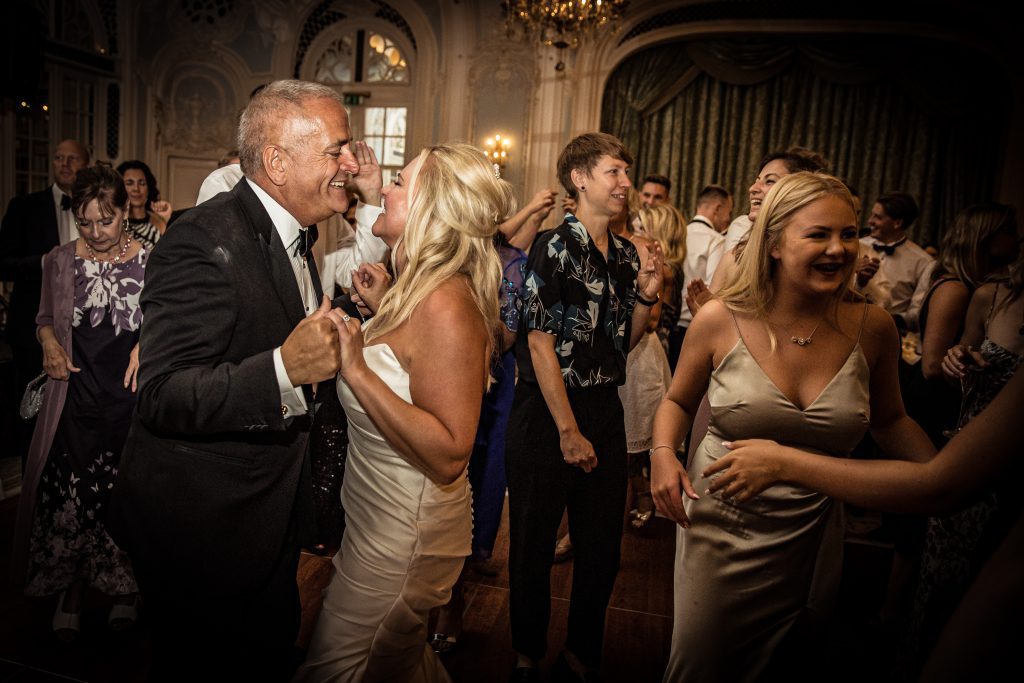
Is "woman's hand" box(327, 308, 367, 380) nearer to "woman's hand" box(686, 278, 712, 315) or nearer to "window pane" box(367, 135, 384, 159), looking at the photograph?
"woman's hand" box(686, 278, 712, 315)

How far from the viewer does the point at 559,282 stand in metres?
2.13

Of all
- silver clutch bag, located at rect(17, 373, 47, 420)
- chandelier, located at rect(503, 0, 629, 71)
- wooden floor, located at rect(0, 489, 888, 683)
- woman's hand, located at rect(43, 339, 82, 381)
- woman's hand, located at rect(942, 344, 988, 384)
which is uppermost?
chandelier, located at rect(503, 0, 629, 71)

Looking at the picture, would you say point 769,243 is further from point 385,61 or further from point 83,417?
point 385,61

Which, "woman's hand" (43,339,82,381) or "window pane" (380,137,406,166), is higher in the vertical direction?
"window pane" (380,137,406,166)

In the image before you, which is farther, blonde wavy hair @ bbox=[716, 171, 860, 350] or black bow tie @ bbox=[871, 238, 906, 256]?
black bow tie @ bbox=[871, 238, 906, 256]

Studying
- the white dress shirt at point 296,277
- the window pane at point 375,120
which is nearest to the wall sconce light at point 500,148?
the window pane at point 375,120

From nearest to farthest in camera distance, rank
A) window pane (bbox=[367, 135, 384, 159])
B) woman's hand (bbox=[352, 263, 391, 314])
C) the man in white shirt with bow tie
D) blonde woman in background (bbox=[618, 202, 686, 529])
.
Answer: woman's hand (bbox=[352, 263, 391, 314]), blonde woman in background (bbox=[618, 202, 686, 529]), the man in white shirt with bow tie, window pane (bbox=[367, 135, 384, 159])

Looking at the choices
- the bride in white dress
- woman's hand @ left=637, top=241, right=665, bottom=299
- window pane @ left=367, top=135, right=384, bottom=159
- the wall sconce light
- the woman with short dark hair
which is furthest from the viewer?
window pane @ left=367, top=135, right=384, bottom=159

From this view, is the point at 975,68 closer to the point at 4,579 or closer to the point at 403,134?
the point at 403,134

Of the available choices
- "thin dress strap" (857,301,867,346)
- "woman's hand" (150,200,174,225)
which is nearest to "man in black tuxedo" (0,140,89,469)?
"woman's hand" (150,200,174,225)

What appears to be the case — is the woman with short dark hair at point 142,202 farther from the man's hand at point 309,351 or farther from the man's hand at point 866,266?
the man's hand at point 866,266

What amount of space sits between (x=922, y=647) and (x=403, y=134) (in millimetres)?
8411

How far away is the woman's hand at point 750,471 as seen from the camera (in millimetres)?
1235

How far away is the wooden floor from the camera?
90.4 inches
